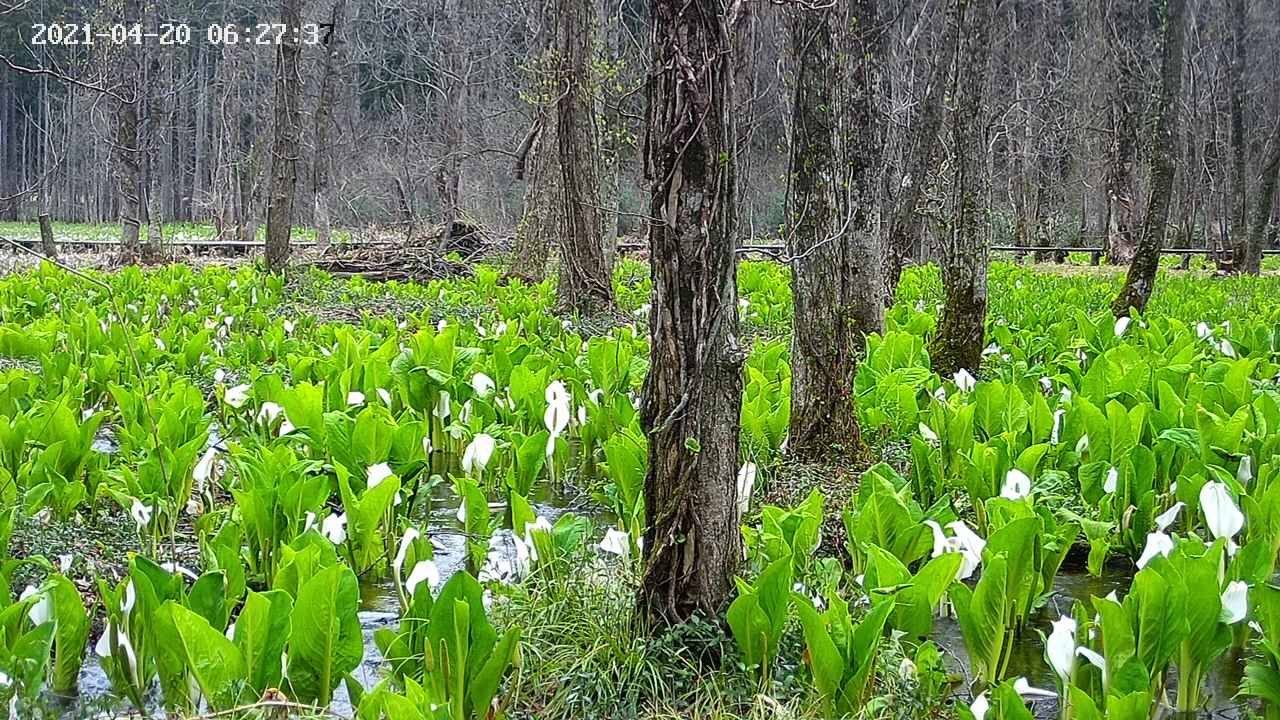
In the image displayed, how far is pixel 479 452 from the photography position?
4.36m

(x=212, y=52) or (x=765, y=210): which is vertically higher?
(x=212, y=52)

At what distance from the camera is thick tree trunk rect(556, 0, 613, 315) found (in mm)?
10227

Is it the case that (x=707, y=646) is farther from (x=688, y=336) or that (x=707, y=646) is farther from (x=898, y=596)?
(x=688, y=336)

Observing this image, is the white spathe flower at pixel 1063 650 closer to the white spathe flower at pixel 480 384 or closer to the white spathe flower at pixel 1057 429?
the white spathe flower at pixel 1057 429

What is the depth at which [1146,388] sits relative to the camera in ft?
17.2

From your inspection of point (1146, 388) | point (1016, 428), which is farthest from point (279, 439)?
point (1146, 388)

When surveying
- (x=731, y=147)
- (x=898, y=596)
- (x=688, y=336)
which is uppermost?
(x=731, y=147)

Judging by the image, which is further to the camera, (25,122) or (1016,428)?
(25,122)

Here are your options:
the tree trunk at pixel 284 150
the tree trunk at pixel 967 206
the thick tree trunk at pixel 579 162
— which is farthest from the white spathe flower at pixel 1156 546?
the tree trunk at pixel 284 150

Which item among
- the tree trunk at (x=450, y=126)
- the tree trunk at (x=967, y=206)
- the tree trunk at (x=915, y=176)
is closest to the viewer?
the tree trunk at (x=967, y=206)

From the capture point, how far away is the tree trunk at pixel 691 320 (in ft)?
9.48

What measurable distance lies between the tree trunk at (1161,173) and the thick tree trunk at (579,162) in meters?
4.45

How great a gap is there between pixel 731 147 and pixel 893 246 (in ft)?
28.0

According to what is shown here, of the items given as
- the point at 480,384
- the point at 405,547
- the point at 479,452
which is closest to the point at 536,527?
the point at 405,547
